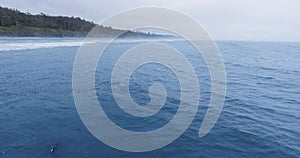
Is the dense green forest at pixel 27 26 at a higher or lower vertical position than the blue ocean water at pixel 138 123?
higher

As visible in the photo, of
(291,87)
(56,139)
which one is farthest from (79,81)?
(291,87)

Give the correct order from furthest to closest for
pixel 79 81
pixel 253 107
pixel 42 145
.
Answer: pixel 79 81 < pixel 253 107 < pixel 42 145

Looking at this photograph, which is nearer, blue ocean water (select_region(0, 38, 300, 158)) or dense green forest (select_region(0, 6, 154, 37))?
blue ocean water (select_region(0, 38, 300, 158))

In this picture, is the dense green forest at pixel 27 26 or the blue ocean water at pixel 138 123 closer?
the blue ocean water at pixel 138 123

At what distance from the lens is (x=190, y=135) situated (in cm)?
1005

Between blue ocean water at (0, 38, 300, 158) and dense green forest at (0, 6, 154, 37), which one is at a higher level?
dense green forest at (0, 6, 154, 37)

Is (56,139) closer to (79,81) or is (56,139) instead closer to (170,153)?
(170,153)

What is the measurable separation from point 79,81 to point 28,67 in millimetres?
7832

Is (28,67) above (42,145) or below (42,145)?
above

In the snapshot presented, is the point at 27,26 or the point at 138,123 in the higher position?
the point at 27,26

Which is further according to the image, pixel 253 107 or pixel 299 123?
pixel 253 107

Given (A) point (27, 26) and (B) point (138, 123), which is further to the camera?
(A) point (27, 26)

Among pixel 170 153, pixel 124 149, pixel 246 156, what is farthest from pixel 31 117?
pixel 246 156

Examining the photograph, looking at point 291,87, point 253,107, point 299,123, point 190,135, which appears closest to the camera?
point 190,135
